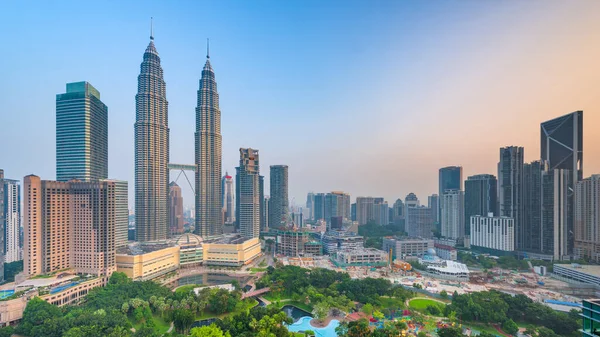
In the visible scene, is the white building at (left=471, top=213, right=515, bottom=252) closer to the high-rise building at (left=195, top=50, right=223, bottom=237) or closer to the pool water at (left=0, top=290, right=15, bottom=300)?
the high-rise building at (left=195, top=50, right=223, bottom=237)

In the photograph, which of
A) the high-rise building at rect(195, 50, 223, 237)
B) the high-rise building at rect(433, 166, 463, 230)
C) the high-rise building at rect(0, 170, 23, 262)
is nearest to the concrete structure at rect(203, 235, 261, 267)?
the high-rise building at rect(195, 50, 223, 237)

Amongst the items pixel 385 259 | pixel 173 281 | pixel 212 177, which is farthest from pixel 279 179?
pixel 173 281

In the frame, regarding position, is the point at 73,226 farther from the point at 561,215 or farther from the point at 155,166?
the point at 561,215

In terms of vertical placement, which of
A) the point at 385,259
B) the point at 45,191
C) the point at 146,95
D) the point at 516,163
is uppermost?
the point at 146,95

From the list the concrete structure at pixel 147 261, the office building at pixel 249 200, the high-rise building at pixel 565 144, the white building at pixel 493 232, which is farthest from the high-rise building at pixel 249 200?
the high-rise building at pixel 565 144

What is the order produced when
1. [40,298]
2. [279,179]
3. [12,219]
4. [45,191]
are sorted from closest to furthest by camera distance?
1. [40,298]
2. [45,191]
3. [12,219]
4. [279,179]

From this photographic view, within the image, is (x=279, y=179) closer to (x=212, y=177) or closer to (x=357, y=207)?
(x=212, y=177)

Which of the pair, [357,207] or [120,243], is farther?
[357,207]
